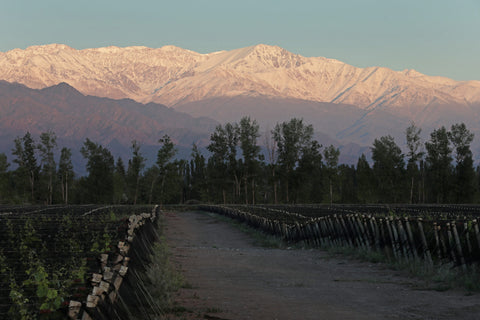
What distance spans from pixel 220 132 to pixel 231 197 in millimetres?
22117

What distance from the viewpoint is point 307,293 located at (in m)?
14.4

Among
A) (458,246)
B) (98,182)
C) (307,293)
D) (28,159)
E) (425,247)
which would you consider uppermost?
(28,159)

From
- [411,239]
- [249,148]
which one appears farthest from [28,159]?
[411,239]

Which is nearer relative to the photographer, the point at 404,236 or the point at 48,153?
the point at 404,236

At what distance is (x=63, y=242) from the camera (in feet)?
46.9

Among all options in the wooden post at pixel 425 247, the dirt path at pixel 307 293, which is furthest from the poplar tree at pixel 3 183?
the wooden post at pixel 425 247

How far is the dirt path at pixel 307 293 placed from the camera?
Result: 11.8m

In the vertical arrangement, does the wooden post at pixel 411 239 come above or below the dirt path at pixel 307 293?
above

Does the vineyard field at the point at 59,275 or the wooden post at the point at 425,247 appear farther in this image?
the wooden post at the point at 425,247

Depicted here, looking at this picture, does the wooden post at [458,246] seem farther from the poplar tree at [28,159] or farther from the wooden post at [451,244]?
the poplar tree at [28,159]

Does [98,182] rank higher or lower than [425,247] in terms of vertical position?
higher

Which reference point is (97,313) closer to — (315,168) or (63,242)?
(63,242)

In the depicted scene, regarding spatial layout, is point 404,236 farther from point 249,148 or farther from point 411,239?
point 249,148

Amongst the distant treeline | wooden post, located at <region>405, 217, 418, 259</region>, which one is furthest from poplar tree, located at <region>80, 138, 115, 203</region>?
wooden post, located at <region>405, 217, 418, 259</region>
